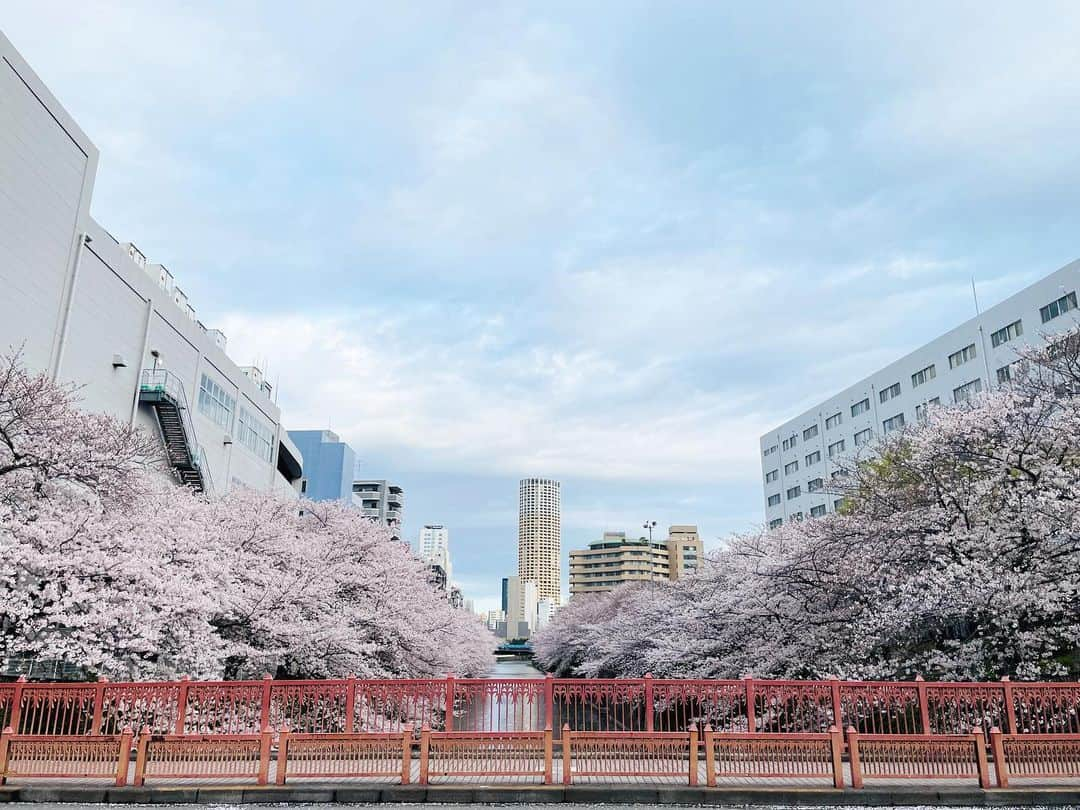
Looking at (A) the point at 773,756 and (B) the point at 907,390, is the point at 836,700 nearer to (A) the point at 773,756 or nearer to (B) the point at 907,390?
(A) the point at 773,756

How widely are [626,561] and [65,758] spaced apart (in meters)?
152

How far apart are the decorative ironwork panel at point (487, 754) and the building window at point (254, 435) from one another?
44.3m

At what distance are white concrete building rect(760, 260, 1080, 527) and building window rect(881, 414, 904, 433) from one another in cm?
9

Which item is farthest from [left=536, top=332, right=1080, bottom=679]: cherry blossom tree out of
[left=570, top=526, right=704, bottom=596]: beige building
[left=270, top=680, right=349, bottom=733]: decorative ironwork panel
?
[left=570, top=526, right=704, bottom=596]: beige building

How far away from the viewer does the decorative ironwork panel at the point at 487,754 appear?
→ 44.7 feet

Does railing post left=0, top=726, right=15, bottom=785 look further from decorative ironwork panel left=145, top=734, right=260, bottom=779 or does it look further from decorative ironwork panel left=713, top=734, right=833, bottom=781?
decorative ironwork panel left=713, top=734, right=833, bottom=781

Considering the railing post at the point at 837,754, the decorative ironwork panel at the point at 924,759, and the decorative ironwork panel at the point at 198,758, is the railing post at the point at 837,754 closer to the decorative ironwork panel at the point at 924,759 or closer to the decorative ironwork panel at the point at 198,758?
the decorative ironwork panel at the point at 924,759

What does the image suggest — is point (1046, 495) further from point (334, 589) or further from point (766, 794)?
point (334, 589)

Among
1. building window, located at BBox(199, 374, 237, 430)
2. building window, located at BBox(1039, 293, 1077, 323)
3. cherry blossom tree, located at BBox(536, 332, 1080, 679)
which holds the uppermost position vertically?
building window, located at BBox(1039, 293, 1077, 323)

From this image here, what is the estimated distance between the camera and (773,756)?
13617mm

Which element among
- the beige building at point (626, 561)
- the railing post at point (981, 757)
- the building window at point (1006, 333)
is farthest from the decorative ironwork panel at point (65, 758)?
the beige building at point (626, 561)

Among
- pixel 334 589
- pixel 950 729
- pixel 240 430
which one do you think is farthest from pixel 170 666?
pixel 240 430

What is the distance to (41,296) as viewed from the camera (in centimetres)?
2902

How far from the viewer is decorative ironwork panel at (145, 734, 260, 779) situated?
44.4 feet
